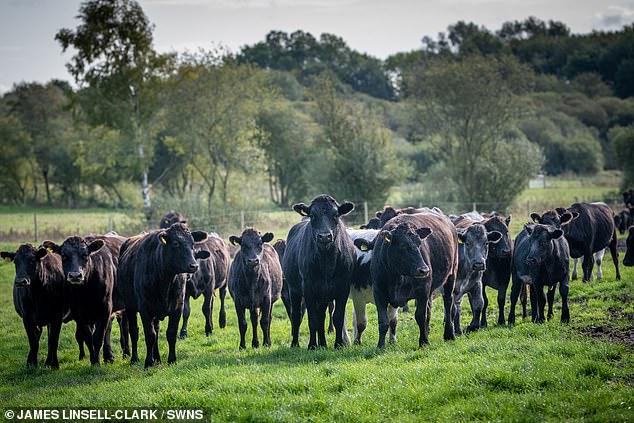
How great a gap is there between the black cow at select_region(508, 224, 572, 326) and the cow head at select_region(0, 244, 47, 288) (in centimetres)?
862

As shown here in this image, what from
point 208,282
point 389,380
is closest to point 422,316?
point 389,380

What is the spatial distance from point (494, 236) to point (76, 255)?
7.48 m

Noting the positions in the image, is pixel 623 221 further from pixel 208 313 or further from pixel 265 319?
pixel 265 319

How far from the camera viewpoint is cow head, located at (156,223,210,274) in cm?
1202

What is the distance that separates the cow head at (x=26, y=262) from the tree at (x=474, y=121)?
32436 mm

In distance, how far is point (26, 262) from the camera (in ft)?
41.9

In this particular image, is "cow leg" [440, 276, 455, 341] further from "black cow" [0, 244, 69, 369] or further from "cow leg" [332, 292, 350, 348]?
"black cow" [0, 244, 69, 369]

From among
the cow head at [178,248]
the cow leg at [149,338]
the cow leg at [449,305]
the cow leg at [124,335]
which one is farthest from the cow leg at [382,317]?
the cow leg at [124,335]

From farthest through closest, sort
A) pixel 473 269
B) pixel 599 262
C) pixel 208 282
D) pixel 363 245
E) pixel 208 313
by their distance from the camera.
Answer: pixel 599 262 → pixel 208 313 → pixel 208 282 → pixel 473 269 → pixel 363 245

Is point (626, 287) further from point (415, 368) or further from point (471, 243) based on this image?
point (415, 368)

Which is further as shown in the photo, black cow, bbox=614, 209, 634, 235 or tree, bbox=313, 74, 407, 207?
tree, bbox=313, 74, 407, 207

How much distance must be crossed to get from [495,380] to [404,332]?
4.57m

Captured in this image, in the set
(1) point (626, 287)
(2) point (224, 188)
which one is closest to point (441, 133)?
(2) point (224, 188)

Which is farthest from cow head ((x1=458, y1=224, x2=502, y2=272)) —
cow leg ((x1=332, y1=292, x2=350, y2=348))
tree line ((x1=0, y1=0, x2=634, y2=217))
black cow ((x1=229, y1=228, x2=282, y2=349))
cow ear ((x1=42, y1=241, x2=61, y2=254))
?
tree line ((x1=0, y1=0, x2=634, y2=217))
